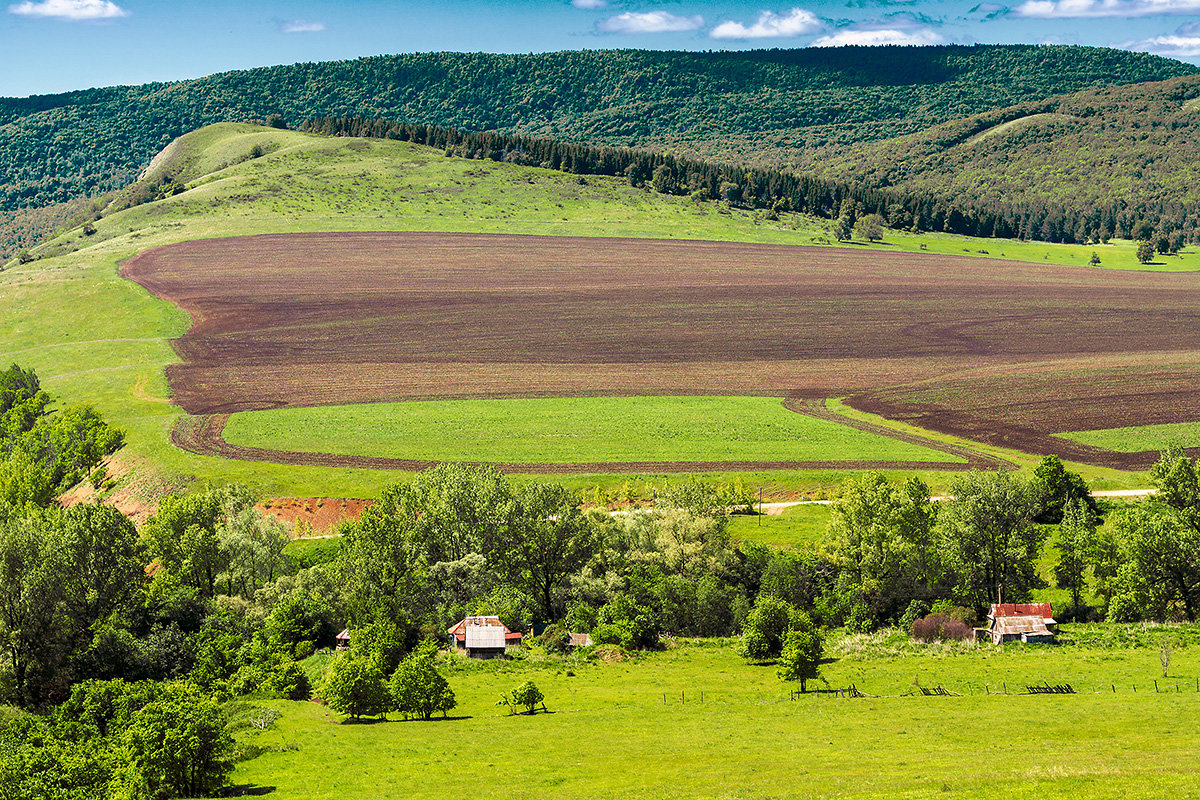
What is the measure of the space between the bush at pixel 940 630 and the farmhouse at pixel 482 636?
26242 millimetres

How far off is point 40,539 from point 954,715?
56924 mm

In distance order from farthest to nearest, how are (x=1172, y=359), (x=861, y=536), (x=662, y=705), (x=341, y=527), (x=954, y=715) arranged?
1. (x=1172, y=359)
2. (x=341, y=527)
3. (x=861, y=536)
4. (x=662, y=705)
5. (x=954, y=715)

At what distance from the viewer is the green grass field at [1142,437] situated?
99.8 metres

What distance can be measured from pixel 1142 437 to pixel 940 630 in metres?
51.1

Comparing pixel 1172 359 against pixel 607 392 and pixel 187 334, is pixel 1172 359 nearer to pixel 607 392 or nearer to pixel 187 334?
pixel 607 392

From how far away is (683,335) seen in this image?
500 ft

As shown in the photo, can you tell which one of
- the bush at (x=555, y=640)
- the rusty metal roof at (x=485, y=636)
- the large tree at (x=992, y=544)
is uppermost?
the large tree at (x=992, y=544)

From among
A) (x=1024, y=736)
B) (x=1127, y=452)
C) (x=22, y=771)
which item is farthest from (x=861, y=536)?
(x=22, y=771)

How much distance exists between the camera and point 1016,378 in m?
127

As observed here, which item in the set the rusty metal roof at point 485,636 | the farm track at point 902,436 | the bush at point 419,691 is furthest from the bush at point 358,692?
the farm track at point 902,436

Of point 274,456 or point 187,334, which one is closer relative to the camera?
point 274,456

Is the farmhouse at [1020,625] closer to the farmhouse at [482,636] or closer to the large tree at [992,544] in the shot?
the large tree at [992,544]

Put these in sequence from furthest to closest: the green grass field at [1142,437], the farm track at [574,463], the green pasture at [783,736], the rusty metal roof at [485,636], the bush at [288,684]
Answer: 1. the green grass field at [1142,437]
2. the farm track at [574,463]
3. the rusty metal roof at [485,636]
4. the bush at [288,684]
5. the green pasture at [783,736]

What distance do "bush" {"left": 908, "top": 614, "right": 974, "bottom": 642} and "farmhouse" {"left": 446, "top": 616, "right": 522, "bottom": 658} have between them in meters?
26.2
